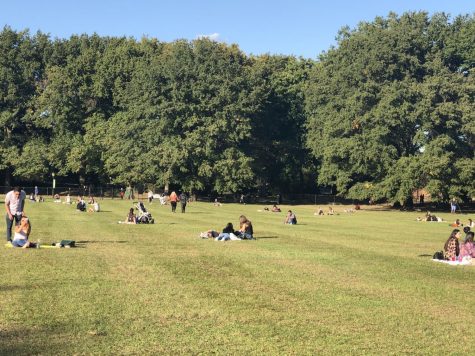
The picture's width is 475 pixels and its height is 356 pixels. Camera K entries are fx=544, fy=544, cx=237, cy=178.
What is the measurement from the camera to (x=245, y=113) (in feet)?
227

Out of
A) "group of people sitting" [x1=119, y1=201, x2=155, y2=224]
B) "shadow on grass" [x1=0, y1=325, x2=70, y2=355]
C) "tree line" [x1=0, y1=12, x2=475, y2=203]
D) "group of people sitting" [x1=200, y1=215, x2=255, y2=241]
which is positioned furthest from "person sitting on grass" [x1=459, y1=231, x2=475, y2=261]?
"tree line" [x1=0, y1=12, x2=475, y2=203]

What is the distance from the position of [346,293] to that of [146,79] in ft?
205

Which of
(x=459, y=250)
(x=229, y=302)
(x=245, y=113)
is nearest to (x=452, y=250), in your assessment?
(x=459, y=250)

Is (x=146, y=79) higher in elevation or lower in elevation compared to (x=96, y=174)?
higher

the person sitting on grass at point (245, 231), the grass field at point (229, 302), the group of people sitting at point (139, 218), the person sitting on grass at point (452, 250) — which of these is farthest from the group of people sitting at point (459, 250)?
the group of people sitting at point (139, 218)

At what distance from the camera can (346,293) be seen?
10859 millimetres

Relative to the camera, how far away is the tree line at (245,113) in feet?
204

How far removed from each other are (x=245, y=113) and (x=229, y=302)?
198 feet

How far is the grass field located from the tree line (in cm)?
4776

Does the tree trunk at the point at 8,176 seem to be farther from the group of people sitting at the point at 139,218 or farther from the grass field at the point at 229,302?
the grass field at the point at 229,302

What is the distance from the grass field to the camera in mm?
7305

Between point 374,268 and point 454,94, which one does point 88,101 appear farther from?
point 374,268

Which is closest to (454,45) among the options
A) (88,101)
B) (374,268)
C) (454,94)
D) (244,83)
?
(454,94)

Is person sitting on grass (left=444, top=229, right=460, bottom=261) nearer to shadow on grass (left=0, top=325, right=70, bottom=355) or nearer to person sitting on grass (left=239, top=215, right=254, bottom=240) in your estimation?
person sitting on grass (left=239, top=215, right=254, bottom=240)
